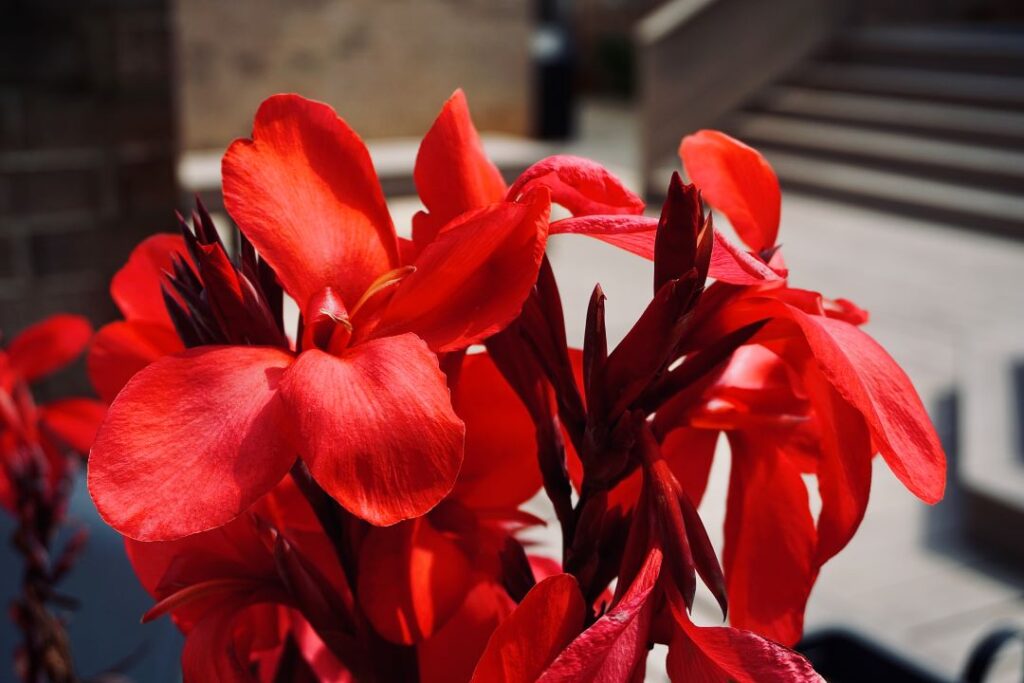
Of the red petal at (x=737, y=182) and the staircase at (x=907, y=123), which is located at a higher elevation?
the red petal at (x=737, y=182)

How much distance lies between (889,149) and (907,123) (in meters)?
0.33

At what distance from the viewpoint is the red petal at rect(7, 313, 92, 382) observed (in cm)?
56

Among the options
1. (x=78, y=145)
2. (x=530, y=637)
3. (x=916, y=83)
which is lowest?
(x=916, y=83)

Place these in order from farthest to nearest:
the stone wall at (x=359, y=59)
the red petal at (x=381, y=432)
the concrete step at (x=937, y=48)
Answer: the concrete step at (x=937, y=48) → the stone wall at (x=359, y=59) → the red petal at (x=381, y=432)

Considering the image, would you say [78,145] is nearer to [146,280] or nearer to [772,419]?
[146,280]

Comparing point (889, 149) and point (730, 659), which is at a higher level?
point (730, 659)

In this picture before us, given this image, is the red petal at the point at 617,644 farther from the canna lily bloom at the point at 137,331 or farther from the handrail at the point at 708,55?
the handrail at the point at 708,55

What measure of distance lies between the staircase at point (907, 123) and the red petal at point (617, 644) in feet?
18.4

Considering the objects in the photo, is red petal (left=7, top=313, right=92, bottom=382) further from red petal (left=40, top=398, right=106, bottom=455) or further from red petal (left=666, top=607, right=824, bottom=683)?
red petal (left=666, top=607, right=824, bottom=683)

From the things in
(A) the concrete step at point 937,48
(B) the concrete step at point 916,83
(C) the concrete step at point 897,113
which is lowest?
(C) the concrete step at point 897,113

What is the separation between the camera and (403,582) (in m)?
0.32

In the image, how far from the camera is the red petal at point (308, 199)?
0.98ft

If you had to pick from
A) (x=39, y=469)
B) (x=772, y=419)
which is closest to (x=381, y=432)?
(x=772, y=419)

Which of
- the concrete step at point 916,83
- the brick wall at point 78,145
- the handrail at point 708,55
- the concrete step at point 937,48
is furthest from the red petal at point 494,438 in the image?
the concrete step at point 937,48
